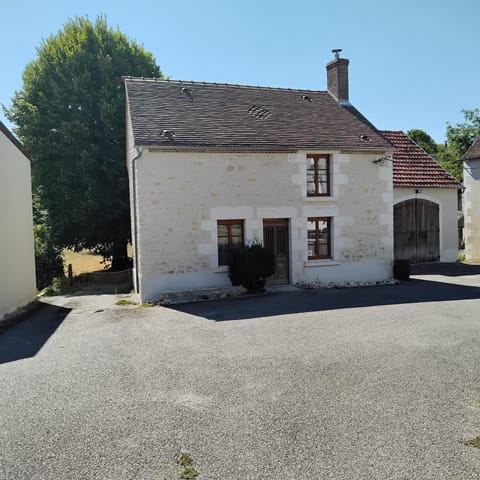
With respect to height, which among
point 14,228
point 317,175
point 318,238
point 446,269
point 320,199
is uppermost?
point 317,175

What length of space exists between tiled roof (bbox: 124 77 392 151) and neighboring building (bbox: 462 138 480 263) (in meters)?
7.95

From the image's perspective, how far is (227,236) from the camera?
13609 millimetres

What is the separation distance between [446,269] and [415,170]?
4506 millimetres

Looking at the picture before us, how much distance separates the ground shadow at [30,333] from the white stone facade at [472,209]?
18044 millimetres

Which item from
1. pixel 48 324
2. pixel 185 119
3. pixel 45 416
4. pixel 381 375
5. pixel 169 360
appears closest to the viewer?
pixel 45 416

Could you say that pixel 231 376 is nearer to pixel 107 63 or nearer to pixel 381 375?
pixel 381 375

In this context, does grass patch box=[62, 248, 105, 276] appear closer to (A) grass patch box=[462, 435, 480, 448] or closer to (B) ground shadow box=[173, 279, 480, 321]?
(B) ground shadow box=[173, 279, 480, 321]

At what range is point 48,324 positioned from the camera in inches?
417

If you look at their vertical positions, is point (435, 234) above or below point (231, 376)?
above

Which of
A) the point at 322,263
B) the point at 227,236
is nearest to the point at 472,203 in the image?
the point at 322,263

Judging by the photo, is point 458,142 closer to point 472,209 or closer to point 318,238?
point 472,209

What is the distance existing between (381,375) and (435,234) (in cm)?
1491

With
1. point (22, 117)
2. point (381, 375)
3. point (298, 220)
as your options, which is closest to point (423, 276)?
point (298, 220)

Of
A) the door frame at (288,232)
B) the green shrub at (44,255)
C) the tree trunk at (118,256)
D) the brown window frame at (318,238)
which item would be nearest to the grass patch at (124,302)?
the door frame at (288,232)
